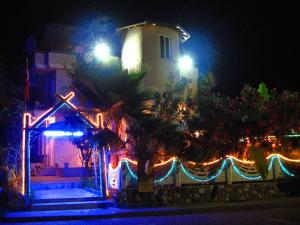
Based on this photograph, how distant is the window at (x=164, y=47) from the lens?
2612cm

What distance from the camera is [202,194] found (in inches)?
703

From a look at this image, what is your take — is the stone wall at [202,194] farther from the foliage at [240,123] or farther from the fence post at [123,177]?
the foliage at [240,123]

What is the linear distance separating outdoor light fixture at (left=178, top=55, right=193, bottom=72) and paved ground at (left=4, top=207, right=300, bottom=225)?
46.2ft

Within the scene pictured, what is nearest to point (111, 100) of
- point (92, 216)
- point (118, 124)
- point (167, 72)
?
point (118, 124)

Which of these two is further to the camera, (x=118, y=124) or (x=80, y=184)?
(x=80, y=184)

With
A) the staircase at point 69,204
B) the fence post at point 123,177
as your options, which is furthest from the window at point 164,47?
the staircase at point 69,204

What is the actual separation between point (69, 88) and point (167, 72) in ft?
25.4

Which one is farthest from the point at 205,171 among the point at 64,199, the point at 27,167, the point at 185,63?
the point at 185,63

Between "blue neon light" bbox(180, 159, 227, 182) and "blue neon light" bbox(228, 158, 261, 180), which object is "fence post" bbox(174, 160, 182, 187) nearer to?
"blue neon light" bbox(180, 159, 227, 182)

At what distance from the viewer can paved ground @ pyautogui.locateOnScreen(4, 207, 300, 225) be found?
12875mm

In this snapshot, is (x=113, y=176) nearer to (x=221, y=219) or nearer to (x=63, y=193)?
(x=63, y=193)

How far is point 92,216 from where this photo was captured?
1489cm

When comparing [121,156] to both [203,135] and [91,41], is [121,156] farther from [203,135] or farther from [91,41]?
[91,41]

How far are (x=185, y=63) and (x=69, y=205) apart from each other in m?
15.0
